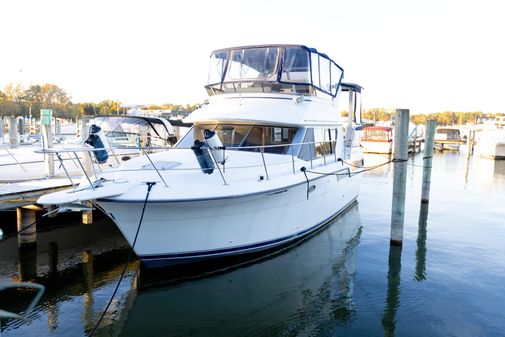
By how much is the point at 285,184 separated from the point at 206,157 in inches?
63.9

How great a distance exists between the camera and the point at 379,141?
115ft

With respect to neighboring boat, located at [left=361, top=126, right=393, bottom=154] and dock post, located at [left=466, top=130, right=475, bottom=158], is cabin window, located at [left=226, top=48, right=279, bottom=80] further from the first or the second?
dock post, located at [left=466, top=130, right=475, bottom=158]

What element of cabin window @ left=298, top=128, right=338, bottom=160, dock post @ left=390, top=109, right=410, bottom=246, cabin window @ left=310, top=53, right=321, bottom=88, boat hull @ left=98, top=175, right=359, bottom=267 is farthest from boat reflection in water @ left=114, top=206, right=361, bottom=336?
cabin window @ left=310, top=53, right=321, bottom=88

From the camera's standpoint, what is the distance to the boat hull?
684 cm

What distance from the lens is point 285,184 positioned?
25.5 ft

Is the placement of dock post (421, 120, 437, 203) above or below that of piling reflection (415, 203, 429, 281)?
above

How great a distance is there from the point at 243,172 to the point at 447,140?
40997 mm

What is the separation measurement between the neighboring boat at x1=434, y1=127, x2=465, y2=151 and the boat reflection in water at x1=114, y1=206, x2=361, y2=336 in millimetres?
38413

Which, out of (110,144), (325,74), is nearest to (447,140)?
(325,74)

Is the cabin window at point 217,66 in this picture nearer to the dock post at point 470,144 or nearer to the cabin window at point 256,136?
the cabin window at point 256,136

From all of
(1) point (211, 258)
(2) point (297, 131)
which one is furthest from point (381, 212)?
(1) point (211, 258)

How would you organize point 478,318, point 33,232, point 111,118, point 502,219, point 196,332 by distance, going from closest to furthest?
point 196,332 < point 478,318 < point 33,232 < point 502,219 < point 111,118

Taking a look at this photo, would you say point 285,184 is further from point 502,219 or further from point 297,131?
point 502,219

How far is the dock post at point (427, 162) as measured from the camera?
1359 centimetres
